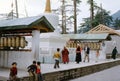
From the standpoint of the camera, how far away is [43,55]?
80.1ft

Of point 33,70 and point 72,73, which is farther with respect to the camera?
point 72,73

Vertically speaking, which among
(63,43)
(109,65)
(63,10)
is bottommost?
(109,65)

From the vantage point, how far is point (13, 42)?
18.1 metres

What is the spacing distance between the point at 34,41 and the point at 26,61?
1.36 meters

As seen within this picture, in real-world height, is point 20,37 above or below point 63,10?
below

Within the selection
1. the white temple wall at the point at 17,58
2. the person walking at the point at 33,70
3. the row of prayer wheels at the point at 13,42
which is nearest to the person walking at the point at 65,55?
the row of prayer wheels at the point at 13,42

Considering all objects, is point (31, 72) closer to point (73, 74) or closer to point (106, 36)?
point (73, 74)

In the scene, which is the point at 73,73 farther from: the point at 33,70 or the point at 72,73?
the point at 33,70

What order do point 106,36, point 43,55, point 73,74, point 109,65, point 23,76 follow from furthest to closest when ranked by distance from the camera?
point 106,36 → point 109,65 → point 43,55 → point 73,74 → point 23,76

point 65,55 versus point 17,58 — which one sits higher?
point 17,58

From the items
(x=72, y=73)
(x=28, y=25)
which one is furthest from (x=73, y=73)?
(x=28, y=25)

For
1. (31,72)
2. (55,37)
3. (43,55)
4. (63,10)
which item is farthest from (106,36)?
(63,10)

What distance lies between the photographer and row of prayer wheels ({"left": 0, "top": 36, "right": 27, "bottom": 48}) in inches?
703

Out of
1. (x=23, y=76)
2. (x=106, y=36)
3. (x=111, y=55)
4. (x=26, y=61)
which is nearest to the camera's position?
(x=23, y=76)
